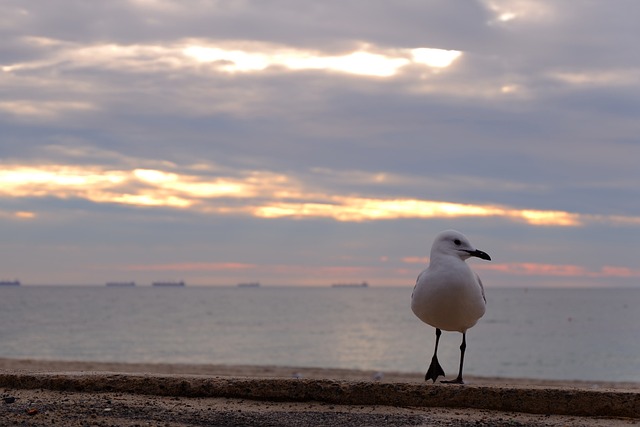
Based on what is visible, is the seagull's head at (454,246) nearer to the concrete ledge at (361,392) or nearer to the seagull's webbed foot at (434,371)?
the seagull's webbed foot at (434,371)

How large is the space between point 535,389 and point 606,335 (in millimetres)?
70520

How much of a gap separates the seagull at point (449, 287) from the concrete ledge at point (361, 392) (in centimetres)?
118

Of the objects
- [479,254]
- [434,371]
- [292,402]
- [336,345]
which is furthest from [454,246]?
[336,345]

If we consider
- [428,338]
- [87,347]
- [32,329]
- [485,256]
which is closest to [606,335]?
[428,338]

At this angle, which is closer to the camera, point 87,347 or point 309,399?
point 309,399

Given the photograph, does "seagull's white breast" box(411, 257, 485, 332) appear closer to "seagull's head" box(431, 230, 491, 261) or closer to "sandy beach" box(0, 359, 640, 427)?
"seagull's head" box(431, 230, 491, 261)

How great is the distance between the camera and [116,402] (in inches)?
289

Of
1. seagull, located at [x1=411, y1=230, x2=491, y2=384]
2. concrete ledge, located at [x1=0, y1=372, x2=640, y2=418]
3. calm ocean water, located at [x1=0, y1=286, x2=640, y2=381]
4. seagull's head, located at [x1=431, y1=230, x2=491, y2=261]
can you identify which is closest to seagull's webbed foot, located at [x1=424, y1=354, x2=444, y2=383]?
seagull, located at [x1=411, y1=230, x2=491, y2=384]

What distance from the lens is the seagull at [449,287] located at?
28.3 ft

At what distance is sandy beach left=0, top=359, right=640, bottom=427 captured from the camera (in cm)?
693

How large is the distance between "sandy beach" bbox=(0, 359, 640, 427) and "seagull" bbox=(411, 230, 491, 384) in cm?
118

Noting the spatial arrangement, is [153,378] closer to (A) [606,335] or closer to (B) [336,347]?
(B) [336,347]

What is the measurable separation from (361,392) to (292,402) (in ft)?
2.03

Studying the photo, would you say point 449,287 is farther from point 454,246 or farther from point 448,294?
point 454,246
